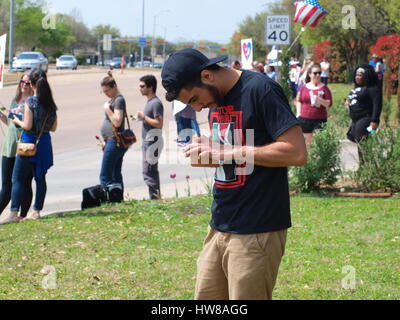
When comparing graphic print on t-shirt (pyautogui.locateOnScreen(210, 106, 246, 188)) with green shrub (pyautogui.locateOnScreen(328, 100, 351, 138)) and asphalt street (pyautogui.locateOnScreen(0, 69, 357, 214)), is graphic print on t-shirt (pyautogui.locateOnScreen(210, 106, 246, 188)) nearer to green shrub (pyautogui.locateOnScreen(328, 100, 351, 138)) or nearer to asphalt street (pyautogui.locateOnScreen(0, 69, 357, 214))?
asphalt street (pyautogui.locateOnScreen(0, 69, 357, 214))

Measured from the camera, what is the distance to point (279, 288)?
555cm

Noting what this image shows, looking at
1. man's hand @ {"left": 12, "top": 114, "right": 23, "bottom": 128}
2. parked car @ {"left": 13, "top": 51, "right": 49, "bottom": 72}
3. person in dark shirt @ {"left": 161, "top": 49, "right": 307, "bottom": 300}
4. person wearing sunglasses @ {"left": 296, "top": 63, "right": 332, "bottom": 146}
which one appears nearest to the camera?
person in dark shirt @ {"left": 161, "top": 49, "right": 307, "bottom": 300}

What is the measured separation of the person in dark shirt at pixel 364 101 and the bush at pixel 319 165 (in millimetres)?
1164

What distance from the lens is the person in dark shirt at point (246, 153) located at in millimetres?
3236

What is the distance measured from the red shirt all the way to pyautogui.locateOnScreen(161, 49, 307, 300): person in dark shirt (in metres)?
8.41

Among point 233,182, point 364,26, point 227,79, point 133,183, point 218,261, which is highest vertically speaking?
point 364,26

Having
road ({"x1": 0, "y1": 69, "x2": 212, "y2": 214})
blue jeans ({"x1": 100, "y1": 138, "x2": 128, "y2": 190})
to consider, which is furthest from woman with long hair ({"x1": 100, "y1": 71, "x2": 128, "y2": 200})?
road ({"x1": 0, "y1": 69, "x2": 212, "y2": 214})

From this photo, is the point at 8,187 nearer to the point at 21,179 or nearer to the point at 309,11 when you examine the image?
the point at 21,179

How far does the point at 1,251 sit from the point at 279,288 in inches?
111

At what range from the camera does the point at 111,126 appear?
8.81m

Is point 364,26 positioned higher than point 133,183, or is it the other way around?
point 364,26

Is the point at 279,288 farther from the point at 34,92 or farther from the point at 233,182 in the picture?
the point at 34,92

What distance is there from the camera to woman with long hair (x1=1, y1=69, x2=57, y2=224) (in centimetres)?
787

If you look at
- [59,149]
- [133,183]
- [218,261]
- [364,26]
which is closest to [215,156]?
[218,261]
